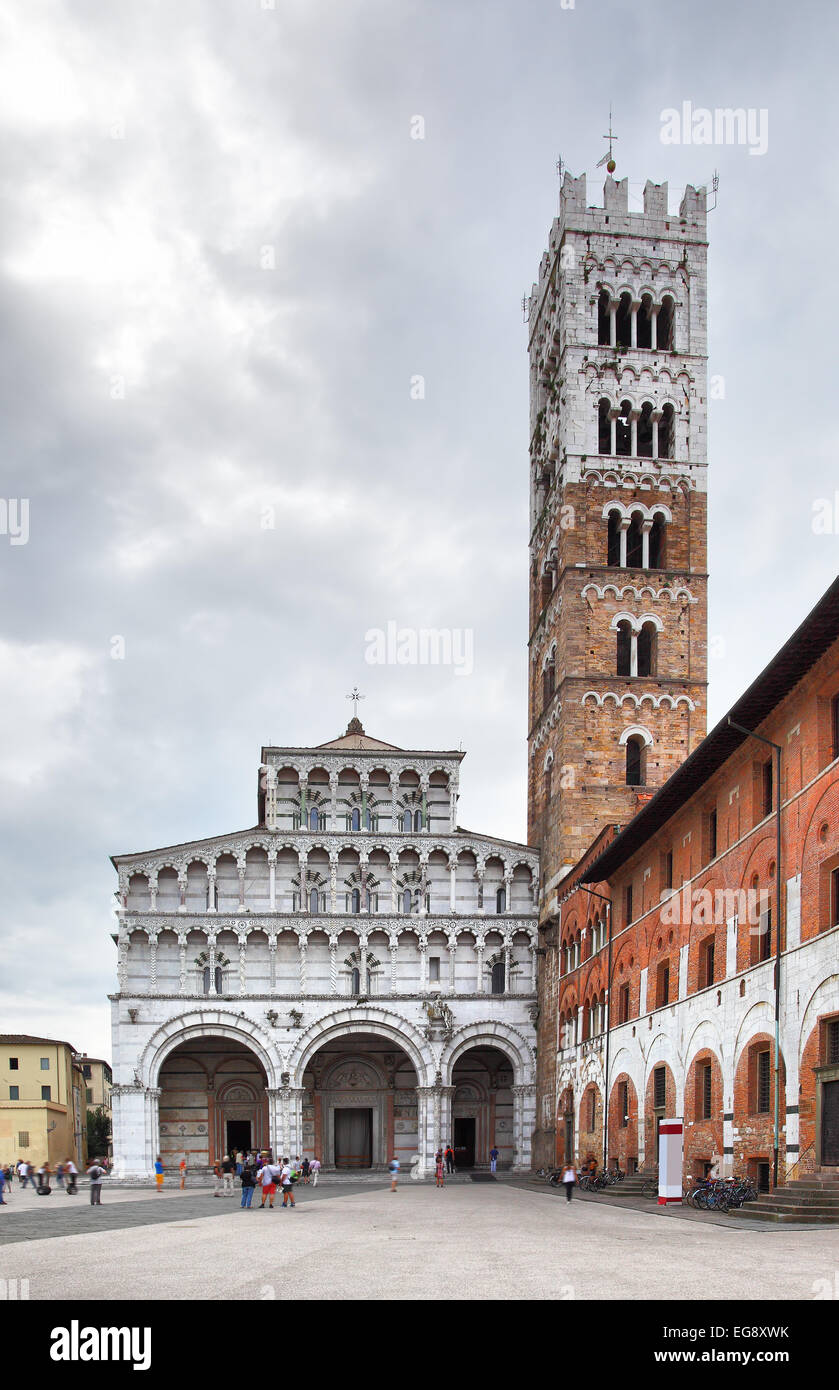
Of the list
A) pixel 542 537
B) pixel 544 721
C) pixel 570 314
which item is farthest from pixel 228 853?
pixel 570 314

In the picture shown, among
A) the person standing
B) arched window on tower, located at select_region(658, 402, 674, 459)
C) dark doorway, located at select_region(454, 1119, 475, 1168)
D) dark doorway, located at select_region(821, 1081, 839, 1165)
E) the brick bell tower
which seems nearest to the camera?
dark doorway, located at select_region(821, 1081, 839, 1165)

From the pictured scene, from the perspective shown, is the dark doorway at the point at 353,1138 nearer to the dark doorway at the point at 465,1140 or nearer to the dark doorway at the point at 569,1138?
the dark doorway at the point at 465,1140

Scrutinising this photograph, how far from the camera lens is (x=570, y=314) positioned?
5697cm

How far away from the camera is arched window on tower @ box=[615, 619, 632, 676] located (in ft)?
176

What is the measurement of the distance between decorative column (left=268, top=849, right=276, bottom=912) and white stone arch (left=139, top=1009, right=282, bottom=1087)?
4.50 meters

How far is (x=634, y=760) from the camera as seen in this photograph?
174 feet

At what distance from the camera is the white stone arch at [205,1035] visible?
173 ft

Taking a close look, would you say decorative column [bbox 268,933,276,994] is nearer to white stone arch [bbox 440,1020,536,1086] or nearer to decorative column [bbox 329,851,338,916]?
decorative column [bbox 329,851,338,916]

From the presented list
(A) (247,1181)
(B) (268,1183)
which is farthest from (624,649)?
(A) (247,1181)

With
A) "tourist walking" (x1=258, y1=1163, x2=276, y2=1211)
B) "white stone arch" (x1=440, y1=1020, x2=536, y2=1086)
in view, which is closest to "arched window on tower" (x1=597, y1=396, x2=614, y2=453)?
"white stone arch" (x1=440, y1=1020, x2=536, y2=1086)

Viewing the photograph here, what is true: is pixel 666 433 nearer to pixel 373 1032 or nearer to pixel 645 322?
pixel 645 322

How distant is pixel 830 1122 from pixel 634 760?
30.2m
